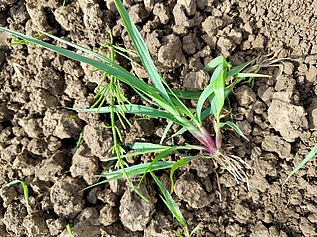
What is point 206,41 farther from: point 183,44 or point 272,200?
Answer: point 272,200

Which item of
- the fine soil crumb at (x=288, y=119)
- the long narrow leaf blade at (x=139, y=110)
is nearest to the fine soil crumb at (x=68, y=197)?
the long narrow leaf blade at (x=139, y=110)

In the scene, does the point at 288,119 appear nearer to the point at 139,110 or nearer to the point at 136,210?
the point at 139,110

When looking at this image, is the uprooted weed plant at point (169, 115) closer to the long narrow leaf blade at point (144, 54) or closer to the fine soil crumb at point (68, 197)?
the long narrow leaf blade at point (144, 54)

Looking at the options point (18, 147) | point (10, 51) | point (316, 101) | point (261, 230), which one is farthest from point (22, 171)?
point (316, 101)

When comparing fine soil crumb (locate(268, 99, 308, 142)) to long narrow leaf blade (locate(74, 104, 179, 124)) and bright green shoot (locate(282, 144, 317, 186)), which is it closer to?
bright green shoot (locate(282, 144, 317, 186))

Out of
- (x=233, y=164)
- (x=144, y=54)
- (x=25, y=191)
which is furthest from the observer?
(x=25, y=191)

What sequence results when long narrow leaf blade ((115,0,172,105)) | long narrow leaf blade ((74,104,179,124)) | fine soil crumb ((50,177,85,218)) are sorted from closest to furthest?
1. long narrow leaf blade ((115,0,172,105))
2. long narrow leaf blade ((74,104,179,124))
3. fine soil crumb ((50,177,85,218))

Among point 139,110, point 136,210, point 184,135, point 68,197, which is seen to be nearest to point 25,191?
point 68,197

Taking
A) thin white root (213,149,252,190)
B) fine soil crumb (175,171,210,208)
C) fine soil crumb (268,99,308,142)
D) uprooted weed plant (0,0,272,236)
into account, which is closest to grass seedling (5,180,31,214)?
uprooted weed plant (0,0,272,236)
